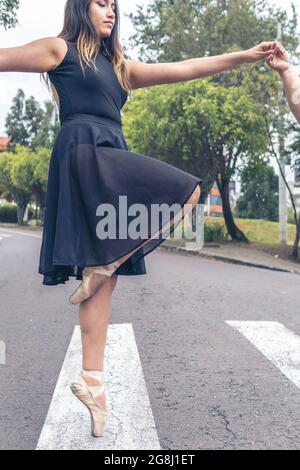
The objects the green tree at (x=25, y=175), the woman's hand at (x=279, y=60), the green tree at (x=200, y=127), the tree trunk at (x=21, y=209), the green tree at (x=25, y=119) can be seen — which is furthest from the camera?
the green tree at (x=25, y=119)

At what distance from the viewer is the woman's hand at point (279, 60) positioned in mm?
2794

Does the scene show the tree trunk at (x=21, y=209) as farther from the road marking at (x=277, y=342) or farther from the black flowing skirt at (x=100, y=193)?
the black flowing skirt at (x=100, y=193)

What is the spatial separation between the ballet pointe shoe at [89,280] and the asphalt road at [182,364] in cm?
69

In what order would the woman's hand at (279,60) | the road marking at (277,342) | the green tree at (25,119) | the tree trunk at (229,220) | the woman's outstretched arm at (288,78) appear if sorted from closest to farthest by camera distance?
the woman's outstretched arm at (288,78), the woman's hand at (279,60), the road marking at (277,342), the tree trunk at (229,220), the green tree at (25,119)

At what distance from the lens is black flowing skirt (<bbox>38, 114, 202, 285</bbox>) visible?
8.00 ft

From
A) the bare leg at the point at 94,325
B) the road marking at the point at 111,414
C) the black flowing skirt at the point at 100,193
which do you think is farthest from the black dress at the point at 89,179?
the road marking at the point at 111,414

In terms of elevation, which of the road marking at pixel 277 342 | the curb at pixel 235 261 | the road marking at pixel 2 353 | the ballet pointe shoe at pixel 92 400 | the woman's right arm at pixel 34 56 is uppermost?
the woman's right arm at pixel 34 56

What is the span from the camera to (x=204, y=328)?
5.29m

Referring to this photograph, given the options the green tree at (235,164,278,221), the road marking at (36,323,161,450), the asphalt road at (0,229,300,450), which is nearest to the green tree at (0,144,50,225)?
the green tree at (235,164,278,221)

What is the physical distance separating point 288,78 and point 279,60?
4.7 inches

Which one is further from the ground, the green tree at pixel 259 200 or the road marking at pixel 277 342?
the green tree at pixel 259 200

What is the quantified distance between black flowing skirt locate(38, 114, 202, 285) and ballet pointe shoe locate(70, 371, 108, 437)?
0.52 metres
